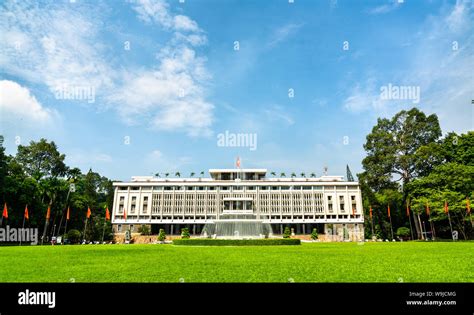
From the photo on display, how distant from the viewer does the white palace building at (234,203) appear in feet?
234

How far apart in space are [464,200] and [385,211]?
20271mm

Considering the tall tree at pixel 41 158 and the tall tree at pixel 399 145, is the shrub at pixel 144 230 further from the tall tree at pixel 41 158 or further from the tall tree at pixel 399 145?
the tall tree at pixel 399 145

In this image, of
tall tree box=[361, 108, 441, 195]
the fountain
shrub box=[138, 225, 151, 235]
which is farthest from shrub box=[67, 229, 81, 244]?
tall tree box=[361, 108, 441, 195]

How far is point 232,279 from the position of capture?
23.6 feet

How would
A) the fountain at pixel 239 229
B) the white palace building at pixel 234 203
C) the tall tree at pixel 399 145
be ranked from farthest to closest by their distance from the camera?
1. the white palace building at pixel 234 203
2. the tall tree at pixel 399 145
3. the fountain at pixel 239 229

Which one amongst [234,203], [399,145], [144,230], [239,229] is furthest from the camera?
[234,203]

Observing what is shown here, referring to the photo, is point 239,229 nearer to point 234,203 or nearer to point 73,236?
point 73,236

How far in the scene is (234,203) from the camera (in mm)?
71625

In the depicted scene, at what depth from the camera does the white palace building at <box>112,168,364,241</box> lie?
2810 inches

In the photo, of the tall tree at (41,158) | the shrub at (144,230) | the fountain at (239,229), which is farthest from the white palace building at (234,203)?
the fountain at (239,229)

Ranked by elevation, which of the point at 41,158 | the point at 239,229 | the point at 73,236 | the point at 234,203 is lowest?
the point at 73,236

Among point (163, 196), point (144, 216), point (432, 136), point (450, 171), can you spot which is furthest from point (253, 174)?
point (450, 171)

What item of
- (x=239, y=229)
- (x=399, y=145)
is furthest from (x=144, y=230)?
(x=399, y=145)
